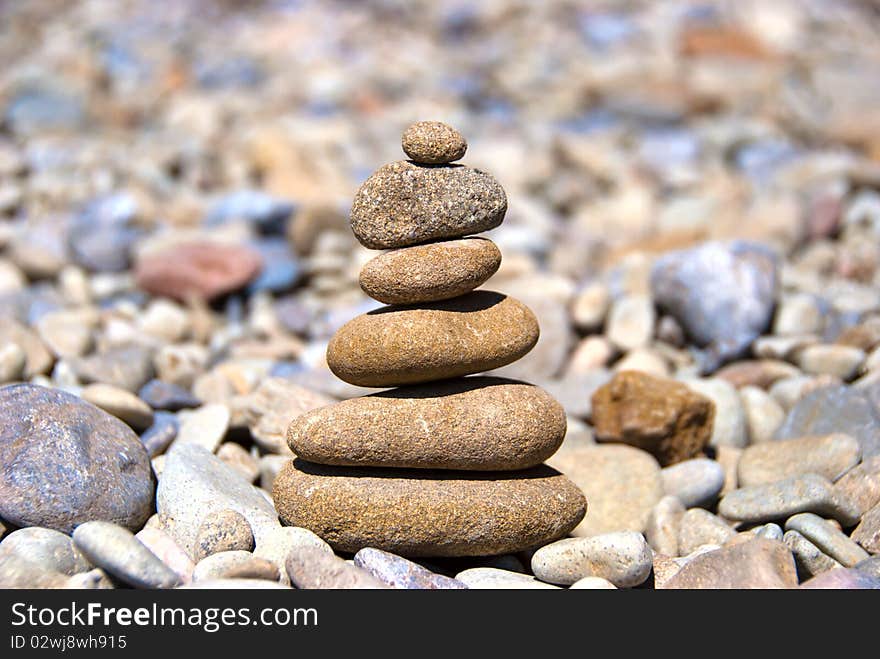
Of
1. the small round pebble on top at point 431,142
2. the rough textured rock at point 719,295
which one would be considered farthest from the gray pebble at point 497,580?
the rough textured rock at point 719,295

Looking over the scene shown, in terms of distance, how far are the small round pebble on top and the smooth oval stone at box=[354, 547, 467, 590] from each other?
199cm

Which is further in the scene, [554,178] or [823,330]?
[554,178]

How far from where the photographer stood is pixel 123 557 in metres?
3.66

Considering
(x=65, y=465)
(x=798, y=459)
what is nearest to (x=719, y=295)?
(x=798, y=459)

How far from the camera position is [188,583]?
3.82m

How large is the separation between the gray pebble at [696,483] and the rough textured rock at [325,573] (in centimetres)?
218

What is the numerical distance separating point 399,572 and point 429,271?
147cm

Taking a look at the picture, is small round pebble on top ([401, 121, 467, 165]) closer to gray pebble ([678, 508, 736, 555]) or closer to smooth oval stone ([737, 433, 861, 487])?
gray pebble ([678, 508, 736, 555])

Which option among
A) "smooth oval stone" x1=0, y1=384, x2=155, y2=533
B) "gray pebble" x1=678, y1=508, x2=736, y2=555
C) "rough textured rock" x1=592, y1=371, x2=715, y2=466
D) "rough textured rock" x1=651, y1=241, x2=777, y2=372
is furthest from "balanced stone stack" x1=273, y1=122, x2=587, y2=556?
"rough textured rock" x1=651, y1=241, x2=777, y2=372

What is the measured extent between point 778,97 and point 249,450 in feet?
49.2

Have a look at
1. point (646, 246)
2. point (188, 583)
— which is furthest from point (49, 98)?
point (188, 583)

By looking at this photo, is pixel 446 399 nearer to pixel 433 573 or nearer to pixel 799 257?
pixel 433 573

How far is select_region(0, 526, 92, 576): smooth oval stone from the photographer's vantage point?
12.9 ft
